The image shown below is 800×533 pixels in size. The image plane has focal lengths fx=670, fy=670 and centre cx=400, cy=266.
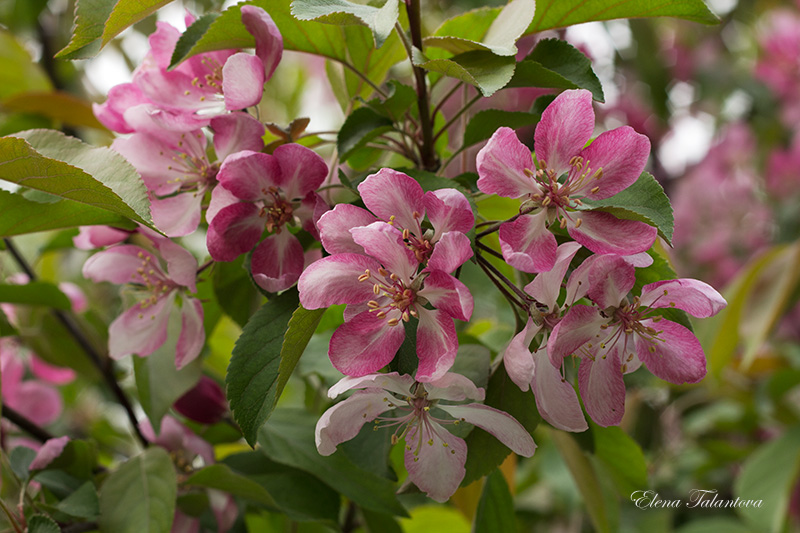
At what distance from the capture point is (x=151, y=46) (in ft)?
2.02

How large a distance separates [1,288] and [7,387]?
11.2 inches

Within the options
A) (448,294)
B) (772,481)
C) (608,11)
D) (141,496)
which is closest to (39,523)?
(141,496)

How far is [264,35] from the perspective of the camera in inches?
21.6

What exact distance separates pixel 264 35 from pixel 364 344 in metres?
0.27

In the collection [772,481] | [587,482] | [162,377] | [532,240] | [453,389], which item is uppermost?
[532,240]

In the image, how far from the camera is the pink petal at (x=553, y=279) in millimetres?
473

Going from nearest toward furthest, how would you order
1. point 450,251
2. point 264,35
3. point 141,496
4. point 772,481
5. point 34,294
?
1. point 450,251
2. point 264,35
3. point 141,496
4. point 34,294
5. point 772,481

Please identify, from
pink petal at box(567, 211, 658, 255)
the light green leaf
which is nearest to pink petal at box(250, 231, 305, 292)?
pink petal at box(567, 211, 658, 255)

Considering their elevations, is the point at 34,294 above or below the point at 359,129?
below

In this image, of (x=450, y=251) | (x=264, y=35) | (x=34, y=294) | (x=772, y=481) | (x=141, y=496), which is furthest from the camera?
(x=772, y=481)

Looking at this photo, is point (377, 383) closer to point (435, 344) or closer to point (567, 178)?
point (435, 344)

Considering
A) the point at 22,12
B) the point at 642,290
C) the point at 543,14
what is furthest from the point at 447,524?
the point at 22,12

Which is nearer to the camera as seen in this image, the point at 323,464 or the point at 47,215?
the point at 47,215

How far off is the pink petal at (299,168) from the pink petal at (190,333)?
6.7 inches
